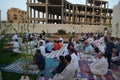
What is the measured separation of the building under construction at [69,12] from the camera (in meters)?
56.5

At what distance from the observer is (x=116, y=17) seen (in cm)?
2766

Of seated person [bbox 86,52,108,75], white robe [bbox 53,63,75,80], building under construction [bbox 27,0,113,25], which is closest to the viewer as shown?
white robe [bbox 53,63,75,80]

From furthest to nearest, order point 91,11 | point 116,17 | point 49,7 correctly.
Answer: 1. point 91,11
2. point 49,7
3. point 116,17

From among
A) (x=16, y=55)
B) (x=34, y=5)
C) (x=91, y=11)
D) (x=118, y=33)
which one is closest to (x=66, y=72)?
(x=16, y=55)

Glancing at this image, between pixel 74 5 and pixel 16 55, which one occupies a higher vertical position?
pixel 74 5

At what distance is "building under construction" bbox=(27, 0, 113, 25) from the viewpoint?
56475 mm

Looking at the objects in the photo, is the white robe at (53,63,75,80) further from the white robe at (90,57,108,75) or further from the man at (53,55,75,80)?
the white robe at (90,57,108,75)

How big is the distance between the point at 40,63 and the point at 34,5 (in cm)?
4644

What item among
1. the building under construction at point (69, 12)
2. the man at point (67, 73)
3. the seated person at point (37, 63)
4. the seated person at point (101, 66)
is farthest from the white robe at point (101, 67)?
the building under construction at point (69, 12)

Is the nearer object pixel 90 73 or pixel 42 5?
pixel 90 73

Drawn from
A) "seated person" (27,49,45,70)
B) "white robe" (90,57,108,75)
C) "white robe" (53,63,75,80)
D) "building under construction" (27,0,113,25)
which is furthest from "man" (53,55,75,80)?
"building under construction" (27,0,113,25)

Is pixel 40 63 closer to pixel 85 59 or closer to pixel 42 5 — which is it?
pixel 85 59

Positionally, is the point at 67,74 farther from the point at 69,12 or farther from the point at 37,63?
the point at 69,12

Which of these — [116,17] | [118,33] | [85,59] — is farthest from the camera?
[116,17]
